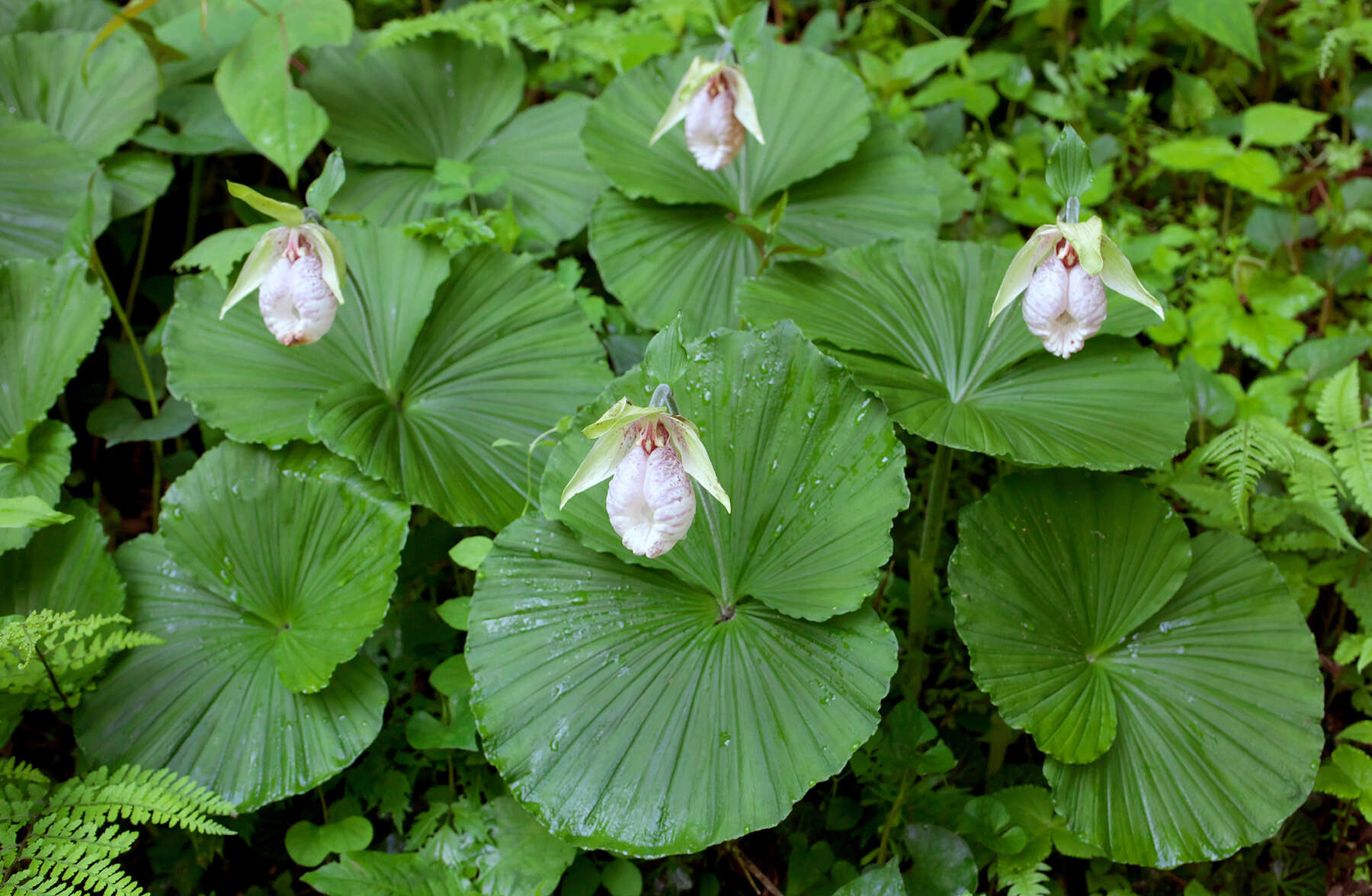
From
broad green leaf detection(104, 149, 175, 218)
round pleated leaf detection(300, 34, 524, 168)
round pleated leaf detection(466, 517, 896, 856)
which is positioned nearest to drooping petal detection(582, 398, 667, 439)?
round pleated leaf detection(466, 517, 896, 856)

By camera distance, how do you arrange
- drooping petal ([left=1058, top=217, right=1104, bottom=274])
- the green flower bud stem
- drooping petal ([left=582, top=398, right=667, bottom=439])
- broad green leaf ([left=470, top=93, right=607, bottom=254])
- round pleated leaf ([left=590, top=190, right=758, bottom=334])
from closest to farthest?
drooping petal ([left=582, top=398, right=667, bottom=439]) → drooping petal ([left=1058, top=217, right=1104, bottom=274]) → the green flower bud stem → round pleated leaf ([left=590, top=190, right=758, bottom=334]) → broad green leaf ([left=470, top=93, right=607, bottom=254])

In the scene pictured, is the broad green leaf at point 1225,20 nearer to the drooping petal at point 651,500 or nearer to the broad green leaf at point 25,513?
the drooping petal at point 651,500

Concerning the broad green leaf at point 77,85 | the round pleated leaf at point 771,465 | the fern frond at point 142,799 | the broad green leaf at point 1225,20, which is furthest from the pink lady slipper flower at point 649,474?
the broad green leaf at point 1225,20

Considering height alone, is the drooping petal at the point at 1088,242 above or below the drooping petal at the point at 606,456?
above

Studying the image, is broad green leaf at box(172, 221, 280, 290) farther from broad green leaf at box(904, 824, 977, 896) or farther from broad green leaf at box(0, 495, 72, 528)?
broad green leaf at box(904, 824, 977, 896)

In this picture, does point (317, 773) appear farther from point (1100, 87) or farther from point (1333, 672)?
point (1100, 87)

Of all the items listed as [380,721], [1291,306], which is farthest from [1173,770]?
[1291,306]

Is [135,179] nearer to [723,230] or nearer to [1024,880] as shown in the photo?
[723,230]
